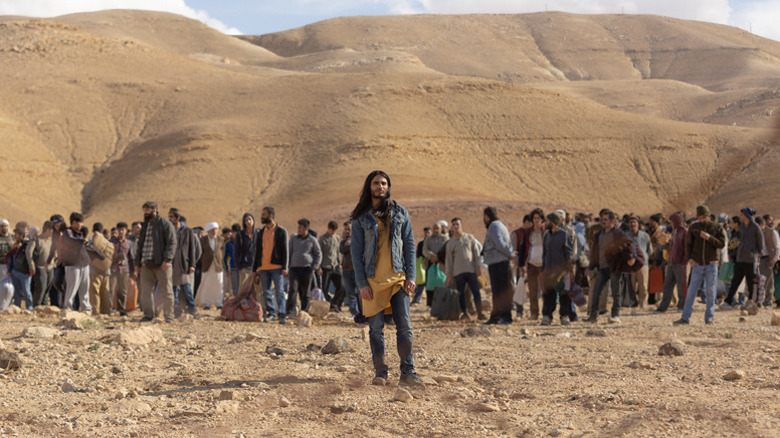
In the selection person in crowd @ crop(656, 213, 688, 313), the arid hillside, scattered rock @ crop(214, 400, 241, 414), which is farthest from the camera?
the arid hillside

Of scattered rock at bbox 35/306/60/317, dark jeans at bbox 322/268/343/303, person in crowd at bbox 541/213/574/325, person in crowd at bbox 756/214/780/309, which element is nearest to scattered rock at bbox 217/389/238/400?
person in crowd at bbox 541/213/574/325

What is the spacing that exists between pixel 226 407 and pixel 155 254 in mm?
→ 6434

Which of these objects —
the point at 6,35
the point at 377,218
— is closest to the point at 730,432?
the point at 377,218

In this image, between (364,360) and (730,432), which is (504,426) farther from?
(364,360)

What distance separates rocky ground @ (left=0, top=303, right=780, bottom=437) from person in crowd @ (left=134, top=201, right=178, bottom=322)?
1.28 metres

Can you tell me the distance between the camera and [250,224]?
45.3 feet

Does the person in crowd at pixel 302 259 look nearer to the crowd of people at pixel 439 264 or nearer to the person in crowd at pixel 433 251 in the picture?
the crowd of people at pixel 439 264

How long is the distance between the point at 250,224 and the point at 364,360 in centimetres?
558

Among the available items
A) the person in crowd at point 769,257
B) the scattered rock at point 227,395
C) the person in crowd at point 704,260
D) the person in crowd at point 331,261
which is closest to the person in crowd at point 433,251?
the person in crowd at point 331,261

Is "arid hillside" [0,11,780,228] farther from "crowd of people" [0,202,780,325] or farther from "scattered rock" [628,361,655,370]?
"scattered rock" [628,361,655,370]

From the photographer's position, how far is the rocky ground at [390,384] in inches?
231

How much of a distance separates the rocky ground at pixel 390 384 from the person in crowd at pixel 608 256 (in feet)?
4.76

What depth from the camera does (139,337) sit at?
9680 millimetres

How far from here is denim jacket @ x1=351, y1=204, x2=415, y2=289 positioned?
7.02m
